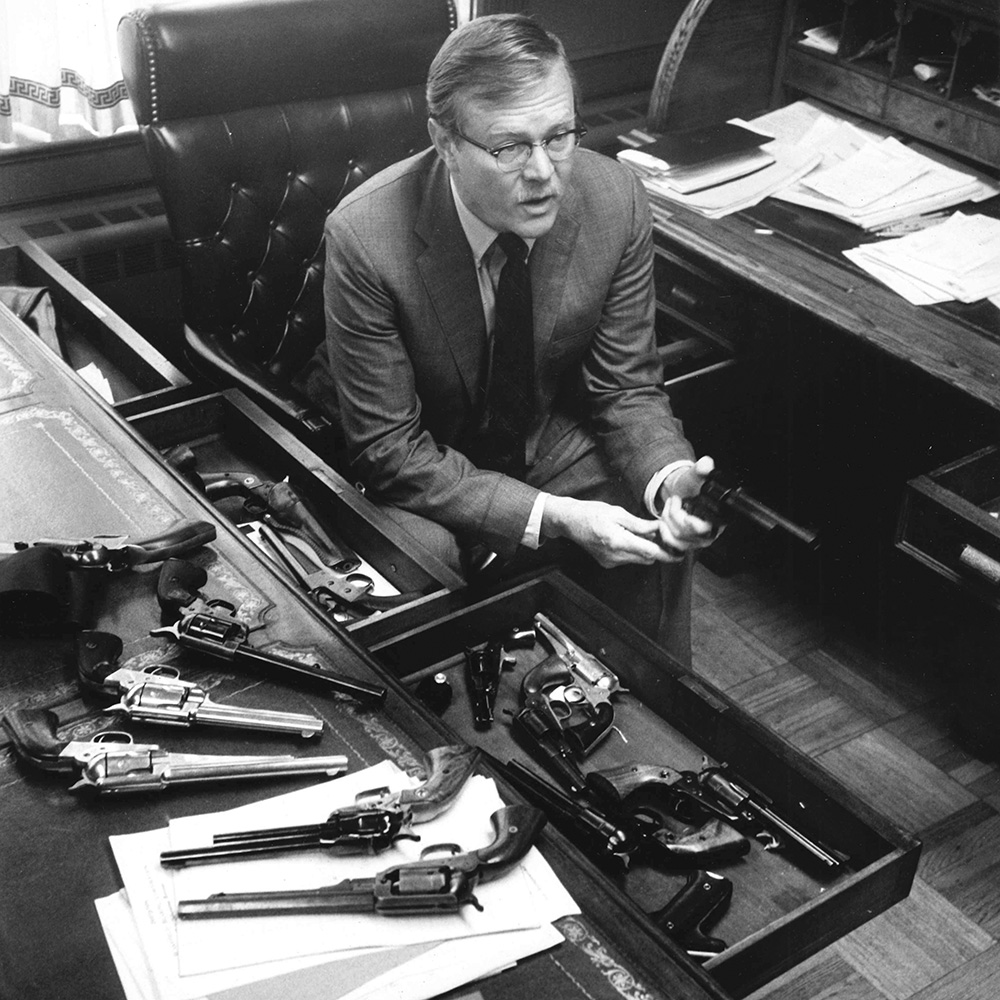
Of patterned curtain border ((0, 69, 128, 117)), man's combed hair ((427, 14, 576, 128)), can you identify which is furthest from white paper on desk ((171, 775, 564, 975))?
patterned curtain border ((0, 69, 128, 117))

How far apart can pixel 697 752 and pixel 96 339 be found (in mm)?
1594

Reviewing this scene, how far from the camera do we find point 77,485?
199 cm

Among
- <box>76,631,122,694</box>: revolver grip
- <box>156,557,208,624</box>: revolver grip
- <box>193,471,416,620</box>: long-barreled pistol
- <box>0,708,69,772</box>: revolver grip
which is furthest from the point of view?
<box>193,471,416,620</box>: long-barreled pistol

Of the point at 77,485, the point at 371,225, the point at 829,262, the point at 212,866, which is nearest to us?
the point at 212,866

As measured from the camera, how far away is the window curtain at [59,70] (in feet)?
9.57

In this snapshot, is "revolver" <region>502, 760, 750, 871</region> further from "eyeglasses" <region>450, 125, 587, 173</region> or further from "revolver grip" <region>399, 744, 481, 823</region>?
"eyeglasses" <region>450, 125, 587, 173</region>

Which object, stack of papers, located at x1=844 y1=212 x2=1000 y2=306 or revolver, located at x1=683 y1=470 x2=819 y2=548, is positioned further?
stack of papers, located at x1=844 y1=212 x2=1000 y2=306

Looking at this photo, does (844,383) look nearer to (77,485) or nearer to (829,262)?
(829,262)

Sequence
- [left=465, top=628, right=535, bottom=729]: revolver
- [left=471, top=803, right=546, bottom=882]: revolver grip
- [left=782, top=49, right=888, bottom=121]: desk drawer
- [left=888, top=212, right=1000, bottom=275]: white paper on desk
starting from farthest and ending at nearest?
[left=782, top=49, right=888, bottom=121]: desk drawer < [left=888, top=212, right=1000, bottom=275]: white paper on desk < [left=465, top=628, right=535, bottom=729]: revolver < [left=471, top=803, right=546, bottom=882]: revolver grip

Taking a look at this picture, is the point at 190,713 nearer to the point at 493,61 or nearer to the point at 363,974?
the point at 363,974

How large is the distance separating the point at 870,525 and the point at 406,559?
55.3 inches

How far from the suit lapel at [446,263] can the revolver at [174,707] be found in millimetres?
937

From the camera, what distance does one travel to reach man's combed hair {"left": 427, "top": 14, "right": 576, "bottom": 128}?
80.1 inches

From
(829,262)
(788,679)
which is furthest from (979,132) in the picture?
(788,679)
